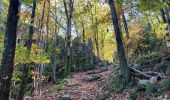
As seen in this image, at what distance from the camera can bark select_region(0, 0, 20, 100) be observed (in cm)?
638

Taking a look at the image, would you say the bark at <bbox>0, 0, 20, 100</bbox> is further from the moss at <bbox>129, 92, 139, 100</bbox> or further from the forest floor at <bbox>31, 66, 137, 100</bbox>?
the forest floor at <bbox>31, 66, 137, 100</bbox>

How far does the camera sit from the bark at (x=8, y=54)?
6.38 meters

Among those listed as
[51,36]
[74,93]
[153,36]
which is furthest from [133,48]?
[51,36]

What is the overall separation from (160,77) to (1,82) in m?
6.60

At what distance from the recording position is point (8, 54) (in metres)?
6.55

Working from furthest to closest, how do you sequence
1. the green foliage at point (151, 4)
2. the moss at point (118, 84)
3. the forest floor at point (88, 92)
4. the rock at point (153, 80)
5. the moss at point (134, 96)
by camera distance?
the moss at point (118, 84) < the forest floor at point (88, 92) < the moss at point (134, 96) < the rock at point (153, 80) < the green foliage at point (151, 4)

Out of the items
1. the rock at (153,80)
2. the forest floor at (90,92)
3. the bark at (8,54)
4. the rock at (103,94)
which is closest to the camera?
the bark at (8,54)

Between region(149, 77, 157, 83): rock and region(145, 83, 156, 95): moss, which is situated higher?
region(149, 77, 157, 83): rock

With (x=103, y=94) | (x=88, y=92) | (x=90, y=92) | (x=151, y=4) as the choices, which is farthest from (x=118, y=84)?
(x=151, y=4)

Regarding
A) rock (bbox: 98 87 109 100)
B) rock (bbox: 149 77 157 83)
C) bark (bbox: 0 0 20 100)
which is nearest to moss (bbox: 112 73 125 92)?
rock (bbox: 98 87 109 100)

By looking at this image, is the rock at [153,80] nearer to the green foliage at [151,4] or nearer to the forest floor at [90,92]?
the forest floor at [90,92]

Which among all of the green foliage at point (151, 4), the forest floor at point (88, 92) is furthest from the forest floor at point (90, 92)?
the green foliage at point (151, 4)

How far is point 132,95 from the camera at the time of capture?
33.4 ft

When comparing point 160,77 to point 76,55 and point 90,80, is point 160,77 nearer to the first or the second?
point 90,80
